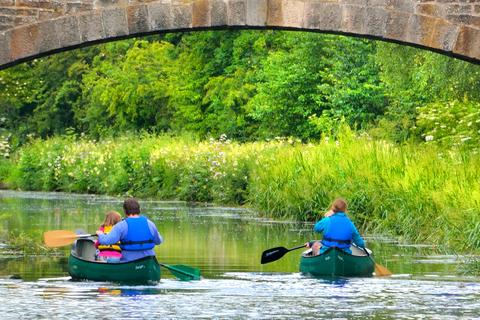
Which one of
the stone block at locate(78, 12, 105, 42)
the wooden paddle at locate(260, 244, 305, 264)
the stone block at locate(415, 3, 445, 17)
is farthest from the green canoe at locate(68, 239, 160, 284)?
the stone block at locate(415, 3, 445, 17)

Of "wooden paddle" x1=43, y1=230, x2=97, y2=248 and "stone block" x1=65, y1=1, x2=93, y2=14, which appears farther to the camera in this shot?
"wooden paddle" x1=43, y1=230, x2=97, y2=248

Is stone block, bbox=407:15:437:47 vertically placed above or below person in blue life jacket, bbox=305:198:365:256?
above

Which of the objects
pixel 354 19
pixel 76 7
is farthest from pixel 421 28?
pixel 76 7

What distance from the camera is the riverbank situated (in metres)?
24.5

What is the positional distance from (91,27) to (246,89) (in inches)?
1183

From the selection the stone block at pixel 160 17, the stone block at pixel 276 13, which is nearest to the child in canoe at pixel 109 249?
the stone block at pixel 160 17

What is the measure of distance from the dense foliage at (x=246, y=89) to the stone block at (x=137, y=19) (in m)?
9.97

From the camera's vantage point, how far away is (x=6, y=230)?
2712 cm

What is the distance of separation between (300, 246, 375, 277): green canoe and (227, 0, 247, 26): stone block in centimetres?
337

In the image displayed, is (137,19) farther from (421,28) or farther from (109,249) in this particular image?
(421,28)

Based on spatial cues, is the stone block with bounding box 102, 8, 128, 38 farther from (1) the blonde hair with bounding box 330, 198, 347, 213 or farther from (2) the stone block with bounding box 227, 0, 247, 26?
(1) the blonde hair with bounding box 330, 198, 347, 213

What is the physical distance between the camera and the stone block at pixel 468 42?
2038 cm

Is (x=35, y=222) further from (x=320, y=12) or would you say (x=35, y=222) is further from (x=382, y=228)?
(x=320, y=12)

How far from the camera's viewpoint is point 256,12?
67.6 ft
